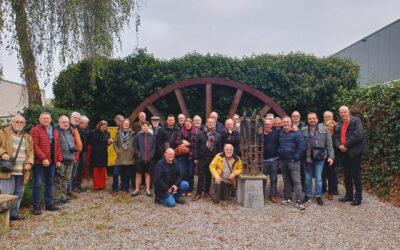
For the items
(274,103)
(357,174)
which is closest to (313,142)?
(357,174)

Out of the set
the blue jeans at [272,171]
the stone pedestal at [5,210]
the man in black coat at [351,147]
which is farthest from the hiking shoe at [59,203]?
the man in black coat at [351,147]

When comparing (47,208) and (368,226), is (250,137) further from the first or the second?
(47,208)

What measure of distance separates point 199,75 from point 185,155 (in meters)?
3.03

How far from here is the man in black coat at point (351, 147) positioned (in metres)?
4.97

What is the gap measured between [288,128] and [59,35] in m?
5.62

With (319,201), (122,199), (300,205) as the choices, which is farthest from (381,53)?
(122,199)

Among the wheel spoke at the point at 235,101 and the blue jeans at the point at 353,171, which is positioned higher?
the wheel spoke at the point at 235,101

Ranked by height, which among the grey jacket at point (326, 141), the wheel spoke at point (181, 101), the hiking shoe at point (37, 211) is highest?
the wheel spoke at point (181, 101)

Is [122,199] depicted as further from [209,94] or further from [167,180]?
[209,94]

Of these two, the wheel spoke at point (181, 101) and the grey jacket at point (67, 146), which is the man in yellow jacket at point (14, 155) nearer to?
the grey jacket at point (67, 146)

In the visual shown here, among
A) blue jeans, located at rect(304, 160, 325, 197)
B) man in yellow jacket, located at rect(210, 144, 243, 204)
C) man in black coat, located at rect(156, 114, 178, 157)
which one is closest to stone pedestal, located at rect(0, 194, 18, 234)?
man in black coat, located at rect(156, 114, 178, 157)

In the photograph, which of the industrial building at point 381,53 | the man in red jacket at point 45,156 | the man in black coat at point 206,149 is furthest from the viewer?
the industrial building at point 381,53

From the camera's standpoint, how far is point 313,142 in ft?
17.0

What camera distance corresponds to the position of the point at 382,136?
5691mm
